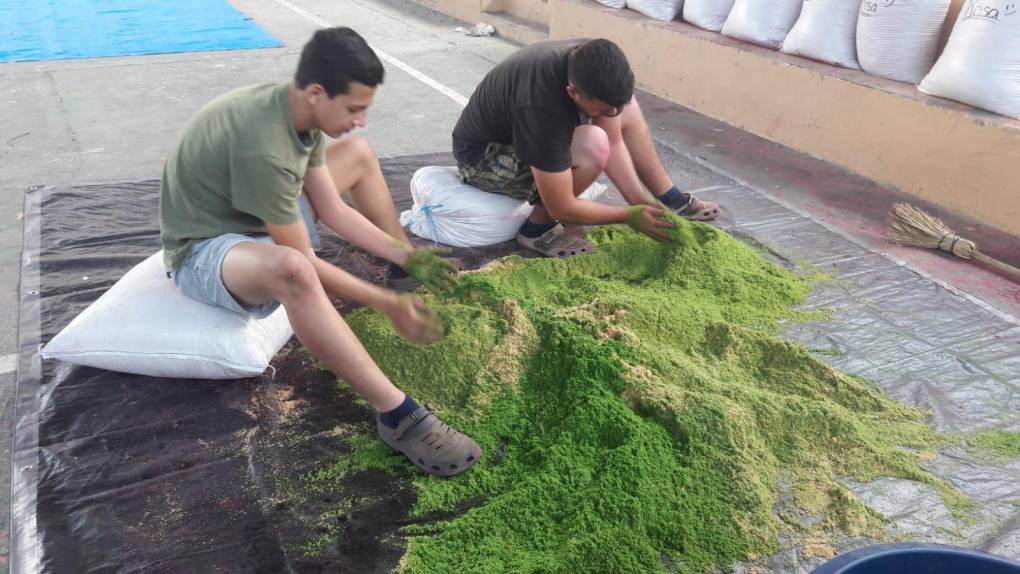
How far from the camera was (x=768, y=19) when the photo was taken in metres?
4.09

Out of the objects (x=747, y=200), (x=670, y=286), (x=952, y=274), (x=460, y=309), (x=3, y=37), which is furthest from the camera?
(x=3, y=37)

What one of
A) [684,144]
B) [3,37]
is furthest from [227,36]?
[684,144]

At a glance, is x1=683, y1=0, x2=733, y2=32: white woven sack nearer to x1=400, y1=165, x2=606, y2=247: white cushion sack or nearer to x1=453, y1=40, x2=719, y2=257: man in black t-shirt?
x1=453, y1=40, x2=719, y2=257: man in black t-shirt

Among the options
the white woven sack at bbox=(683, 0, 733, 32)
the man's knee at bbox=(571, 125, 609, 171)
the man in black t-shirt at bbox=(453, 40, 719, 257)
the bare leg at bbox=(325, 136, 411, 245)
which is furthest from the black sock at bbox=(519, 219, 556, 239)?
the white woven sack at bbox=(683, 0, 733, 32)

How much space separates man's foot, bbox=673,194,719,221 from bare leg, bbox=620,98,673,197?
0.11 m

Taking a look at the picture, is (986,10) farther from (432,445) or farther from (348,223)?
(432,445)

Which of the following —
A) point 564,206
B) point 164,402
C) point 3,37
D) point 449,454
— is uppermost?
point 564,206

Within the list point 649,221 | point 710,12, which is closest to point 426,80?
point 710,12

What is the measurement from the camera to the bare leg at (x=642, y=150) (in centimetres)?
300

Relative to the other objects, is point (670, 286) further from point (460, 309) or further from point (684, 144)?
point (684, 144)

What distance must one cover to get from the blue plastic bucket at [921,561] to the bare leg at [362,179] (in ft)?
6.02

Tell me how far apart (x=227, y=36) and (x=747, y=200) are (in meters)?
4.81

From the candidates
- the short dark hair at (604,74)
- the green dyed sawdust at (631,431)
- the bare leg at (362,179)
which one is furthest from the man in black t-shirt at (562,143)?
the bare leg at (362,179)

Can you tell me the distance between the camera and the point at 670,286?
248 cm
